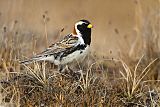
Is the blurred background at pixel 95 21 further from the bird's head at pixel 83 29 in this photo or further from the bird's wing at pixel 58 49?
the bird's head at pixel 83 29

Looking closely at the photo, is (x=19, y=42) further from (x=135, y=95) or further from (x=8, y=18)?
(x=135, y=95)

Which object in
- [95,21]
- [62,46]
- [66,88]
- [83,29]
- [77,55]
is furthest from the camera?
[95,21]

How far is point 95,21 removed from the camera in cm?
1717

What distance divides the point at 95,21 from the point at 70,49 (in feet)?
30.5

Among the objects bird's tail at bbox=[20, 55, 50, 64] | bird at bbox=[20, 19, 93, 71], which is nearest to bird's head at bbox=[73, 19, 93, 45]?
A: bird at bbox=[20, 19, 93, 71]

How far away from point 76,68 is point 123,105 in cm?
214

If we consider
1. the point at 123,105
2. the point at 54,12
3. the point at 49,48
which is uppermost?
the point at 54,12

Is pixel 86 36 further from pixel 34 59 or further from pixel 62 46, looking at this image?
pixel 34 59

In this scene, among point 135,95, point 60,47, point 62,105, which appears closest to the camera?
point 62,105

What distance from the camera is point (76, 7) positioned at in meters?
17.8

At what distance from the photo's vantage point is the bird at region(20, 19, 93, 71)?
26.0 feet

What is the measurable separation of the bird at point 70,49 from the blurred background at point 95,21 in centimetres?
26

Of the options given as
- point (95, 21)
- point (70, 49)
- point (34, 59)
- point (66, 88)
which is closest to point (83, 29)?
point (70, 49)

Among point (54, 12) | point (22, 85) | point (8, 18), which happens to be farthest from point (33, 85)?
point (54, 12)
